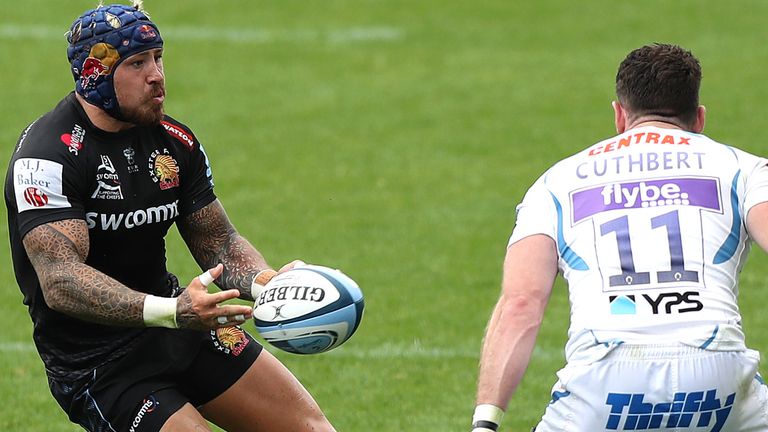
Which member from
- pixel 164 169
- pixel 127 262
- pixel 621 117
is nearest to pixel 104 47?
Answer: pixel 164 169

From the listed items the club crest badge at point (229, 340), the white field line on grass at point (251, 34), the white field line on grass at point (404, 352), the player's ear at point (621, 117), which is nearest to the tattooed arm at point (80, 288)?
the club crest badge at point (229, 340)

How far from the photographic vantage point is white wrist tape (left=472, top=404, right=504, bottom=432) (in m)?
4.71

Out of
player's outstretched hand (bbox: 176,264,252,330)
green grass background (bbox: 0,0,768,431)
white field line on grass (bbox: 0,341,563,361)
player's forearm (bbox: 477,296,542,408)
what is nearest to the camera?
player's forearm (bbox: 477,296,542,408)

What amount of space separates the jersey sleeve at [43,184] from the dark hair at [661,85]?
228cm

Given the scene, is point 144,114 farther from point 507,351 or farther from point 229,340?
point 507,351

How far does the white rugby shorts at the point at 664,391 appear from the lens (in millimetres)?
4672

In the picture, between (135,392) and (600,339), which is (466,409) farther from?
(600,339)

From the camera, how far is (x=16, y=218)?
5777mm

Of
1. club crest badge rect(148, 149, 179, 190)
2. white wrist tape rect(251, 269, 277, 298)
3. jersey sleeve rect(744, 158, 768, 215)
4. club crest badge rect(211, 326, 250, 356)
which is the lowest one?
club crest badge rect(211, 326, 250, 356)

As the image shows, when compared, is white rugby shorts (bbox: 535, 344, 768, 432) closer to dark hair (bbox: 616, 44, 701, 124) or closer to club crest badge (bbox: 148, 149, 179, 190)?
dark hair (bbox: 616, 44, 701, 124)

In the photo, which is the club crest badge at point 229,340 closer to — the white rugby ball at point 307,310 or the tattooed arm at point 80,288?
the white rugby ball at point 307,310

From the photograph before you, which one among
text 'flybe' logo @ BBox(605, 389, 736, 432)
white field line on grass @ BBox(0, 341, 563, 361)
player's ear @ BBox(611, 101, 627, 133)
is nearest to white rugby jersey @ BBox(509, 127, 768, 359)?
text 'flybe' logo @ BBox(605, 389, 736, 432)

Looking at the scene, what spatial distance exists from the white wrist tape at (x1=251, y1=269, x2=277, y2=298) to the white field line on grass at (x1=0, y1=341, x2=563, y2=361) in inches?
133

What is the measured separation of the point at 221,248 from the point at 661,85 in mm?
2303
